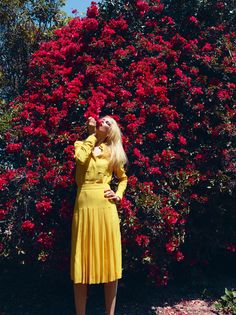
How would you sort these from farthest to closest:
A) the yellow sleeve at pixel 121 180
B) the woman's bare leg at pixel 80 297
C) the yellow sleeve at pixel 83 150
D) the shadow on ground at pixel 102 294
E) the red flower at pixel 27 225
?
the shadow on ground at pixel 102 294, the red flower at pixel 27 225, the yellow sleeve at pixel 121 180, the woman's bare leg at pixel 80 297, the yellow sleeve at pixel 83 150

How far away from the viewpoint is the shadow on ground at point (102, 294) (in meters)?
5.31

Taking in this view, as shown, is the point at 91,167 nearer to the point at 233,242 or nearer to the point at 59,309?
the point at 59,309

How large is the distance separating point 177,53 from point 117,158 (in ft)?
6.40

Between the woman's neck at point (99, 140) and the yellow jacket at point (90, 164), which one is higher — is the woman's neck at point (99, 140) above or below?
above

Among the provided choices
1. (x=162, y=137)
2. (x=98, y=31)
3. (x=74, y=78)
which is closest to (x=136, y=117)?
(x=162, y=137)

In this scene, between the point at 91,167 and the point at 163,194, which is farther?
the point at 163,194

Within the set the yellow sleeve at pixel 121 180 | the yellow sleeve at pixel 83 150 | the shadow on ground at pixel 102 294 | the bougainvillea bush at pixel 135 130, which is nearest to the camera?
the yellow sleeve at pixel 83 150

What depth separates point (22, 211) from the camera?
495 centimetres

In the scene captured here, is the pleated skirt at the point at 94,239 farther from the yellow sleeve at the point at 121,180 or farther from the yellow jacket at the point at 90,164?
the yellow sleeve at the point at 121,180

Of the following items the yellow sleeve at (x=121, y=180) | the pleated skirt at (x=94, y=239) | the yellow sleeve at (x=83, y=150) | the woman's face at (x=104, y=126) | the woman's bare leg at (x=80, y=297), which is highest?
the woman's face at (x=104, y=126)

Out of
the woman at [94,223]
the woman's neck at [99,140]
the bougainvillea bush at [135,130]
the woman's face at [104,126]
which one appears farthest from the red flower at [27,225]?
the woman's face at [104,126]

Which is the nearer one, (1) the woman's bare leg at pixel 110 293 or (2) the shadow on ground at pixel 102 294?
(1) the woman's bare leg at pixel 110 293

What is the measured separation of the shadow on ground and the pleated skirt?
129cm

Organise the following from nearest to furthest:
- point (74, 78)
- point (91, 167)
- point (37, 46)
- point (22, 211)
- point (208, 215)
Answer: point (91, 167) < point (22, 211) < point (74, 78) < point (208, 215) < point (37, 46)
